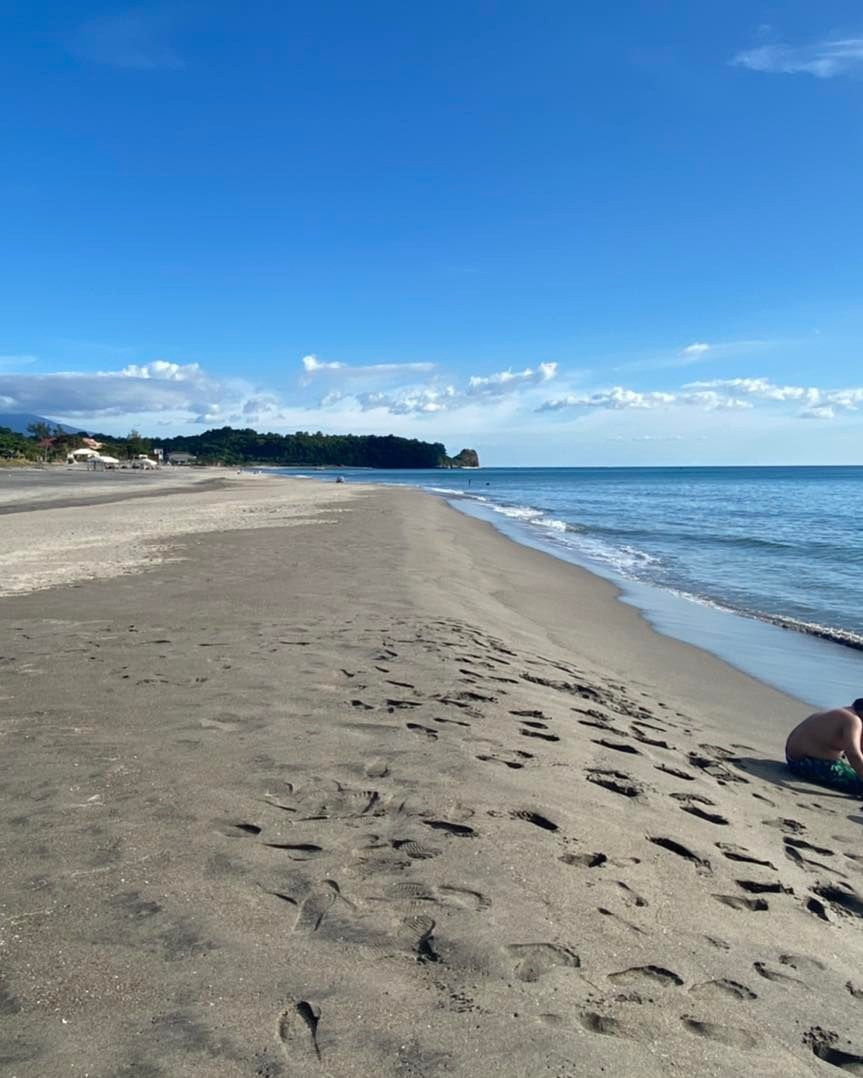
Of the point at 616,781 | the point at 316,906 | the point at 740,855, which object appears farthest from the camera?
the point at 616,781

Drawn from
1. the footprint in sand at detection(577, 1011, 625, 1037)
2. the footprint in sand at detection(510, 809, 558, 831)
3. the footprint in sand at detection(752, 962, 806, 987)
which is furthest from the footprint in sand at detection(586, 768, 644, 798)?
the footprint in sand at detection(577, 1011, 625, 1037)

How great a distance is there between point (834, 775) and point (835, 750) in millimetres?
186

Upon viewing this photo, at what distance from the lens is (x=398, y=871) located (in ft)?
11.8

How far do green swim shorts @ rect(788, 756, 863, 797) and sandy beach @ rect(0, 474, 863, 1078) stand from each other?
6.6 inches

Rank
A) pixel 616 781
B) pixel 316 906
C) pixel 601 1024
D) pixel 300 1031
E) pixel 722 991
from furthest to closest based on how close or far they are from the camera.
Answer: pixel 616 781 < pixel 316 906 < pixel 722 991 < pixel 601 1024 < pixel 300 1031

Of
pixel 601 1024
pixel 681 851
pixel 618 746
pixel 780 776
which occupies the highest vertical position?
pixel 601 1024

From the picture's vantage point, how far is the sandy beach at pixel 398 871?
8.51ft

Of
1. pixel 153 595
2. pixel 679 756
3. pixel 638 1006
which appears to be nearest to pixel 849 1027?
pixel 638 1006

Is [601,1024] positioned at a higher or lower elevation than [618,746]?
higher

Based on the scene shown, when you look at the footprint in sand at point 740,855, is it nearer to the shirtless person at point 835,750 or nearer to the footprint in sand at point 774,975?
the footprint in sand at point 774,975

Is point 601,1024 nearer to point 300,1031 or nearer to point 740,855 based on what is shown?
point 300,1031

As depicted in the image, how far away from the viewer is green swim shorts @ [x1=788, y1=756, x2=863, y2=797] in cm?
597

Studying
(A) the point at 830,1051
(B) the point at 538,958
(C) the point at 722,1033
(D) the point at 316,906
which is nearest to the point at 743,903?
(A) the point at 830,1051

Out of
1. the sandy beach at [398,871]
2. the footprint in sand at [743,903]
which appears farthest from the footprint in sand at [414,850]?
the footprint in sand at [743,903]
